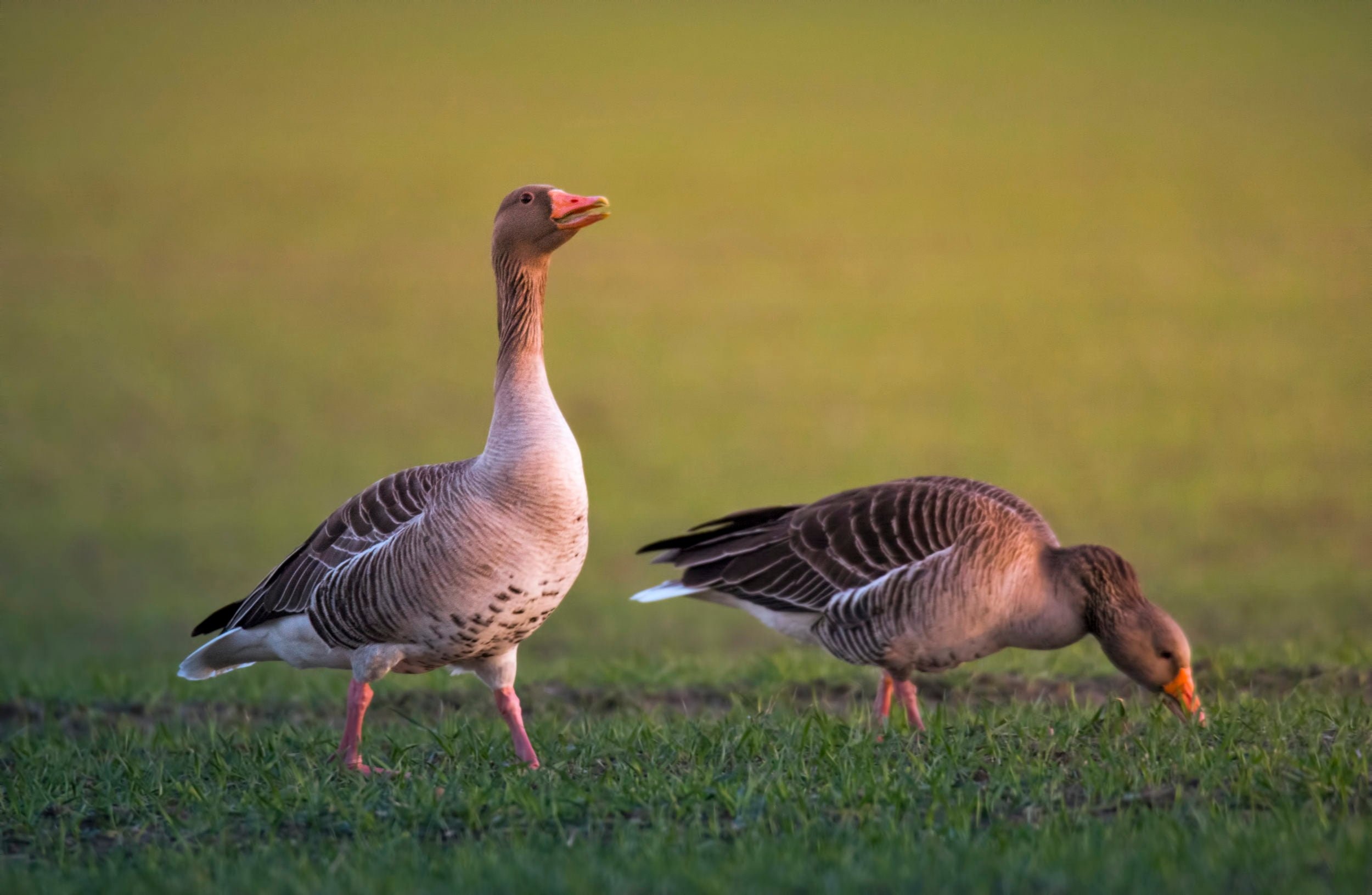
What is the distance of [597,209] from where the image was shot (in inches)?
268

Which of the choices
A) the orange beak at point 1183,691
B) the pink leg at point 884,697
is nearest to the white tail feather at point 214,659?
the pink leg at point 884,697

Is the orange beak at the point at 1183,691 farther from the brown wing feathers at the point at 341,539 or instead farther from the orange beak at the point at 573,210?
the brown wing feathers at the point at 341,539

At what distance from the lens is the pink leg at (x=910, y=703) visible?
7.10 meters

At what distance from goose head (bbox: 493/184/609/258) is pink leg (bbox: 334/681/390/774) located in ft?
7.32

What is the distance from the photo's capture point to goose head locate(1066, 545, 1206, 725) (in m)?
7.22

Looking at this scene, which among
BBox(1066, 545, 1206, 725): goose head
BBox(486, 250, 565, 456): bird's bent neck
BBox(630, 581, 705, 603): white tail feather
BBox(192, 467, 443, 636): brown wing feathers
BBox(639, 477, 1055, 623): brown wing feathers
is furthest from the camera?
BBox(630, 581, 705, 603): white tail feather

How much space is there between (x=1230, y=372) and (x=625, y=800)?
65.9 feet

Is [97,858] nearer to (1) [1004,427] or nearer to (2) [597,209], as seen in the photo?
(2) [597,209]

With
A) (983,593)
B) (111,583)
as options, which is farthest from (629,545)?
(983,593)

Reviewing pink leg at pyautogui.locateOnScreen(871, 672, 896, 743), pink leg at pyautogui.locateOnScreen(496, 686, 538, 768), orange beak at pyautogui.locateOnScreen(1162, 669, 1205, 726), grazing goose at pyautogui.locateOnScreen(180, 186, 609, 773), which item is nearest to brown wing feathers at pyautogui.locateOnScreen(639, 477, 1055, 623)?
pink leg at pyautogui.locateOnScreen(871, 672, 896, 743)

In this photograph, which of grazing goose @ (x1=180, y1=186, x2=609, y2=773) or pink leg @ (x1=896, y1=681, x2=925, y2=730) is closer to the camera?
grazing goose @ (x1=180, y1=186, x2=609, y2=773)

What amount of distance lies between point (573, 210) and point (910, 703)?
3.07m

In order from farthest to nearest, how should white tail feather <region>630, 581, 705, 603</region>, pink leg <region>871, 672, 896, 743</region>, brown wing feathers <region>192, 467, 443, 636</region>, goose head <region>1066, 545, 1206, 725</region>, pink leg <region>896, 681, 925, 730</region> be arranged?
white tail feather <region>630, 581, 705, 603</region>, pink leg <region>871, 672, 896, 743</region>, goose head <region>1066, 545, 1206, 725</region>, pink leg <region>896, 681, 925, 730</region>, brown wing feathers <region>192, 467, 443, 636</region>

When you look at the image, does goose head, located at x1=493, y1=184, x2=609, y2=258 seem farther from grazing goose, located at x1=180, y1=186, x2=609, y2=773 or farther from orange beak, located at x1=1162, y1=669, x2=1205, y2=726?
orange beak, located at x1=1162, y1=669, x2=1205, y2=726
